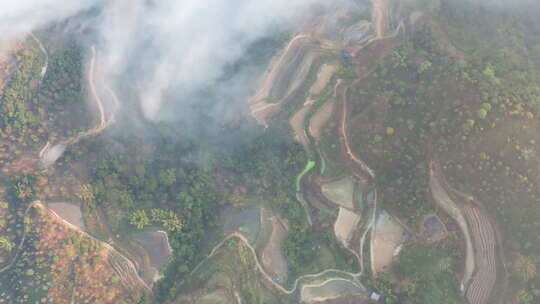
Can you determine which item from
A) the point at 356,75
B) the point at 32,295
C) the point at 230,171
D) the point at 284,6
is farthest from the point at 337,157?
the point at 32,295

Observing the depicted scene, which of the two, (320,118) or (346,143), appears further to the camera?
(320,118)

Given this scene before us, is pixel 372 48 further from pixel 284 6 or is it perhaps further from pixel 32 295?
pixel 32 295

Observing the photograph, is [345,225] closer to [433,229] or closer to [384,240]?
[384,240]

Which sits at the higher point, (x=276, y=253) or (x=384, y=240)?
(x=384, y=240)

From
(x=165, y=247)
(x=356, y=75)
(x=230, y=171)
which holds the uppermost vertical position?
(x=356, y=75)

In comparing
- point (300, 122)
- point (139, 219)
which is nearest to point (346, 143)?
point (300, 122)

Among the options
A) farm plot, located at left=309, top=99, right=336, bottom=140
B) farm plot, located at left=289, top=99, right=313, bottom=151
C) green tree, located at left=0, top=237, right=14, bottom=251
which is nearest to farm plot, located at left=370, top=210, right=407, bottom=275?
farm plot, located at left=309, top=99, right=336, bottom=140
